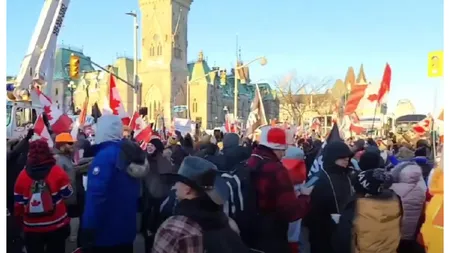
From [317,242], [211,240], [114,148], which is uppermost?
[114,148]

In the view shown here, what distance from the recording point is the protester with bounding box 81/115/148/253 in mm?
4402

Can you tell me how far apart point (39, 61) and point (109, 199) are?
431 inches

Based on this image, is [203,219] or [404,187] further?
[404,187]

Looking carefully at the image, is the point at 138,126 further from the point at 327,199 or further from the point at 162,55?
the point at 162,55

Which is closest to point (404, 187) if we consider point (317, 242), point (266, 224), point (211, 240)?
point (317, 242)

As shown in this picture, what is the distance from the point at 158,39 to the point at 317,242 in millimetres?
84793

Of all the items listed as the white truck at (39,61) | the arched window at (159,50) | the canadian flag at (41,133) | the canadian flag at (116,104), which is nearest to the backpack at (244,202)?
the canadian flag at (41,133)

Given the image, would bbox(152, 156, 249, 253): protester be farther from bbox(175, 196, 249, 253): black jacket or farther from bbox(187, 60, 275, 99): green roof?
bbox(187, 60, 275, 99): green roof

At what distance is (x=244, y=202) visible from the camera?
4598mm

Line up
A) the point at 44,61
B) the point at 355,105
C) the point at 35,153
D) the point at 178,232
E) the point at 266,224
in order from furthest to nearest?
the point at 44,61
the point at 355,105
the point at 35,153
the point at 266,224
the point at 178,232

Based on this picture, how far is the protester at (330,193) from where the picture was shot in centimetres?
495

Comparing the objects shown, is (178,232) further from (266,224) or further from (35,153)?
(35,153)

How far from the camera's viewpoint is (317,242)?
17.4 feet

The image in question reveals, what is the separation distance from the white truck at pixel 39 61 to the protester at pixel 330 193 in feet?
33.0
